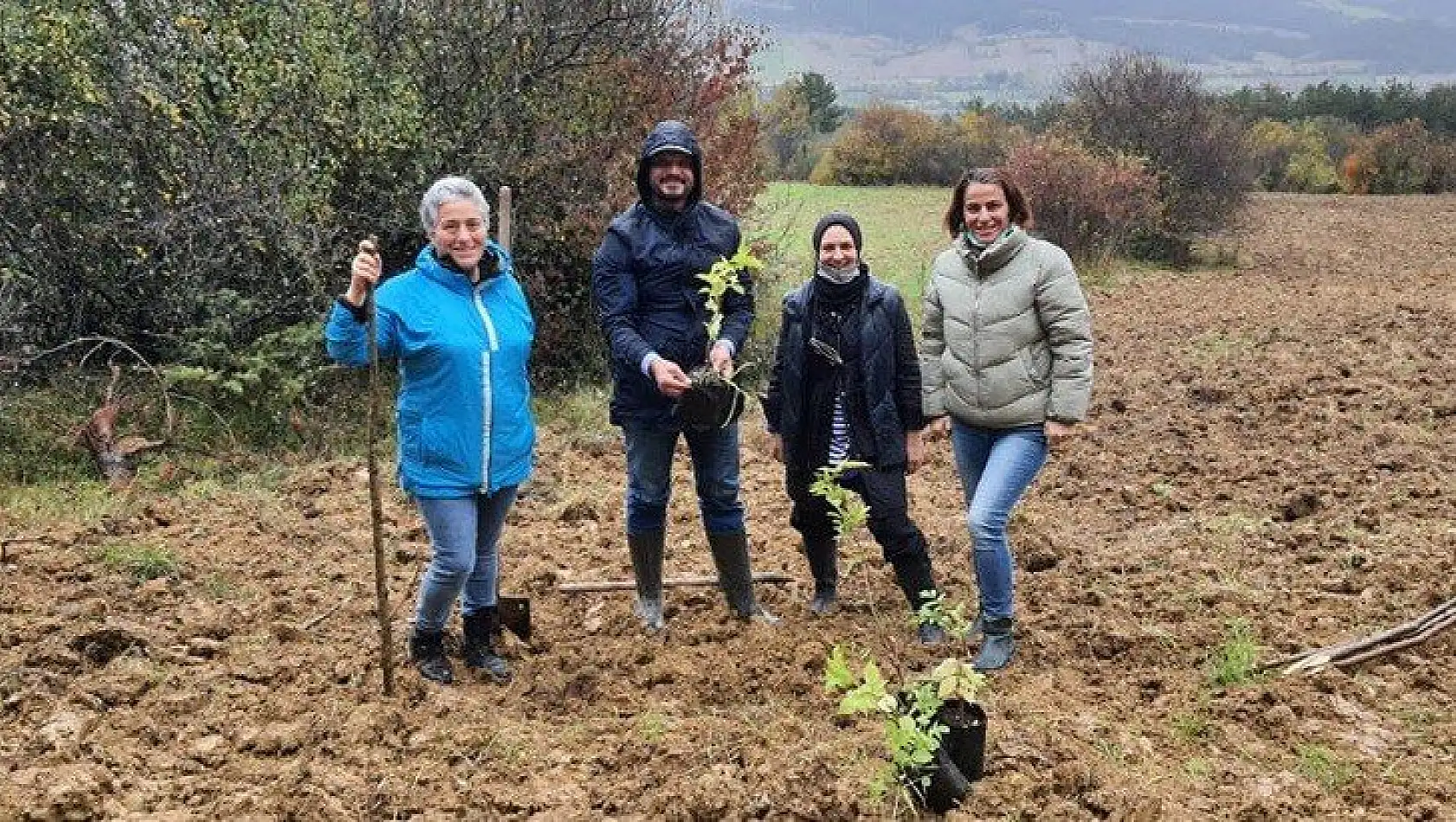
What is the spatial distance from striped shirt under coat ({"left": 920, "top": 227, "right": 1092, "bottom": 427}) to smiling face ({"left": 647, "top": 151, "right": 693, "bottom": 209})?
39.3 inches

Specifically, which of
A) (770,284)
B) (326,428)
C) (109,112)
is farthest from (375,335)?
(770,284)

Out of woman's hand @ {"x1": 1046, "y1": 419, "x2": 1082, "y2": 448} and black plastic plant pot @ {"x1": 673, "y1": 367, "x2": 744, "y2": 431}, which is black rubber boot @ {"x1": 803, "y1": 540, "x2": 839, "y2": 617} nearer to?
black plastic plant pot @ {"x1": 673, "y1": 367, "x2": 744, "y2": 431}

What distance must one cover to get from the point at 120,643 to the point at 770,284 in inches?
384

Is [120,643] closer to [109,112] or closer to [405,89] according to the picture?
[109,112]

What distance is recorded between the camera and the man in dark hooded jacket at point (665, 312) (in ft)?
13.8

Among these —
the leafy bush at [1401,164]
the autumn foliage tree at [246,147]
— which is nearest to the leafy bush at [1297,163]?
the leafy bush at [1401,164]

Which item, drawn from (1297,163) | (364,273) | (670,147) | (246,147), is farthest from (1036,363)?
(1297,163)

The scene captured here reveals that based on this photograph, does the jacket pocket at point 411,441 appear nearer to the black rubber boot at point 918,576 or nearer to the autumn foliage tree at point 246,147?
the black rubber boot at point 918,576

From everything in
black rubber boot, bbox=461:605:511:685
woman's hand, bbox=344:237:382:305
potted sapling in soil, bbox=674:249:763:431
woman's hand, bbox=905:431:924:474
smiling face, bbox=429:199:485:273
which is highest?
smiling face, bbox=429:199:485:273

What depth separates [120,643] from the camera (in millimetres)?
4395

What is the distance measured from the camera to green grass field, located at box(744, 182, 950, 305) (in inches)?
523

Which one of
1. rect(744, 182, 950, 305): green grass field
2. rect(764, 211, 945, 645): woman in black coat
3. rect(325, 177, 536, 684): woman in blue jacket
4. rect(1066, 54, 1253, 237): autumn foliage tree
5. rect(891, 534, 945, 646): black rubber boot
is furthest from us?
rect(1066, 54, 1253, 237): autumn foliage tree

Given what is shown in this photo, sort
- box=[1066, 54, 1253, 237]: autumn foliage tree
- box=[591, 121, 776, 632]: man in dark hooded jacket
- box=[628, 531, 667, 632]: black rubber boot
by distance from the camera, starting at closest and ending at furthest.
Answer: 1. box=[591, 121, 776, 632]: man in dark hooded jacket
2. box=[628, 531, 667, 632]: black rubber boot
3. box=[1066, 54, 1253, 237]: autumn foliage tree

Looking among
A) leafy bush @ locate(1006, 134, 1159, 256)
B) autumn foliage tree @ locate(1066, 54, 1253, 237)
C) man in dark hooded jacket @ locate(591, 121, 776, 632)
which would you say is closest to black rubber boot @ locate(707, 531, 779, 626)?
man in dark hooded jacket @ locate(591, 121, 776, 632)
